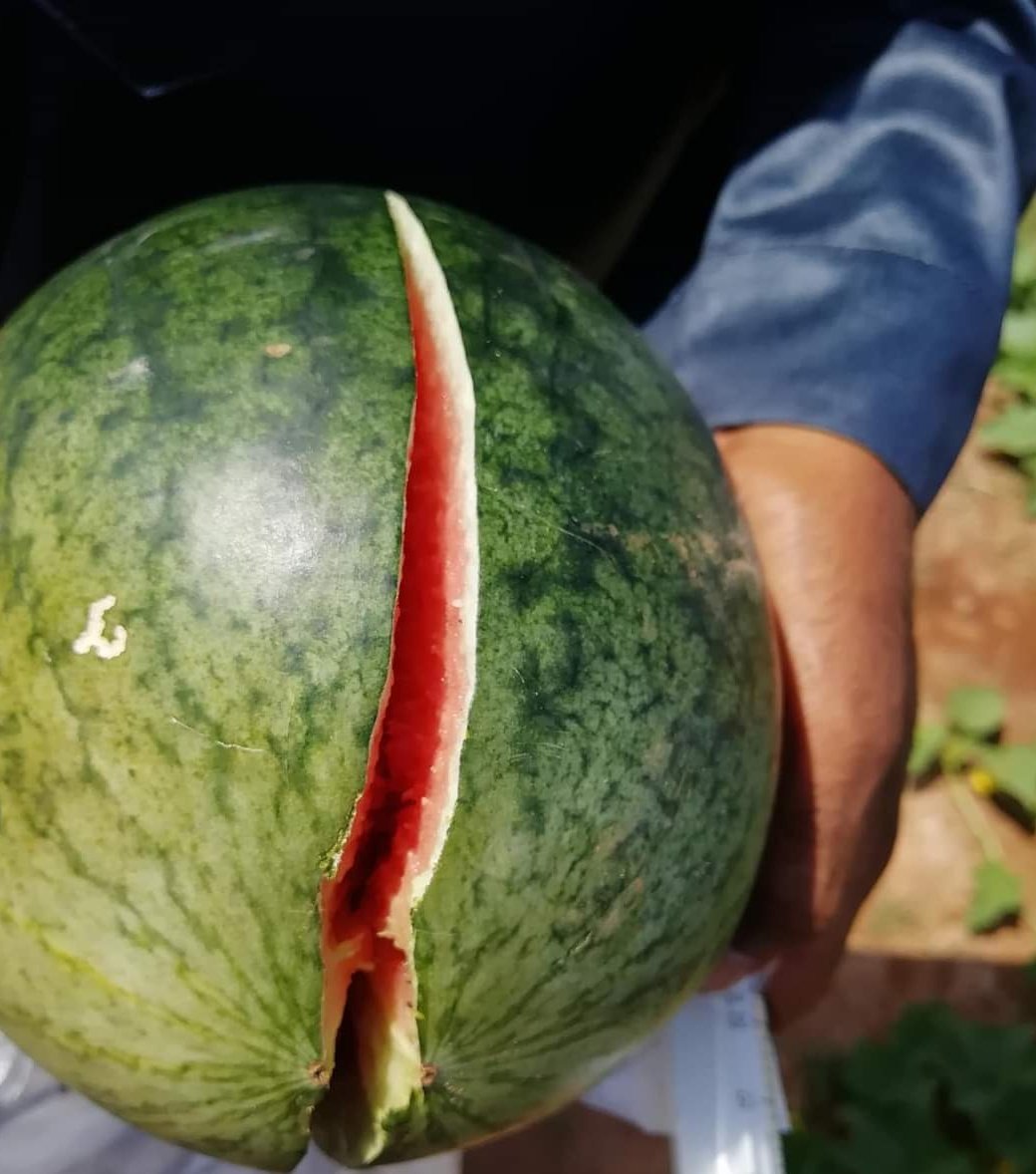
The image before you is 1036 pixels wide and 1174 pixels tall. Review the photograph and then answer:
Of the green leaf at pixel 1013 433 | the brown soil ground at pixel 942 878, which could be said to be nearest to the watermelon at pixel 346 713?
the brown soil ground at pixel 942 878

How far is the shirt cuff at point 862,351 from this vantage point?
155 cm

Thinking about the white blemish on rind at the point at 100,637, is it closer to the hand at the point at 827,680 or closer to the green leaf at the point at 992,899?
the hand at the point at 827,680

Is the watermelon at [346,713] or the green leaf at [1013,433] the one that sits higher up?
the watermelon at [346,713]

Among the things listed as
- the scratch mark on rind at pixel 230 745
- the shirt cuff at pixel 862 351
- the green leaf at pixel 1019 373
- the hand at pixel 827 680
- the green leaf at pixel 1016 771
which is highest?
the scratch mark on rind at pixel 230 745

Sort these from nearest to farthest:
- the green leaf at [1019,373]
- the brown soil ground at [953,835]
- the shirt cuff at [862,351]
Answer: the shirt cuff at [862,351], the brown soil ground at [953,835], the green leaf at [1019,373]

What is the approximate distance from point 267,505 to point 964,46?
116cm

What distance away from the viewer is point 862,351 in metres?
1.56

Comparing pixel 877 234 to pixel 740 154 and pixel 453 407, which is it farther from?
pixel 453 407

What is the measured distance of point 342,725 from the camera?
895 mm

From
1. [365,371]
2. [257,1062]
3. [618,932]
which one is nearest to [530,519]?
[365,371]

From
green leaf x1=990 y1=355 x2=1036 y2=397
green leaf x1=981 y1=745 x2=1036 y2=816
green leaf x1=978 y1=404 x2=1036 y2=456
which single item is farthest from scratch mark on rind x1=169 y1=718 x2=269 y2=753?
green leaf x1=990 y1=355 x2=1036 y2=397

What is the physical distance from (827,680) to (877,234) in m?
0.55

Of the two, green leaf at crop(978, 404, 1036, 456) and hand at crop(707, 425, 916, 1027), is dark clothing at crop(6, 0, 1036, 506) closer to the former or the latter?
hand at crop(707, 425, 916, 1027)

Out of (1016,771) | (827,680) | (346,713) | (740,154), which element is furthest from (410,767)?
(1016,771)
